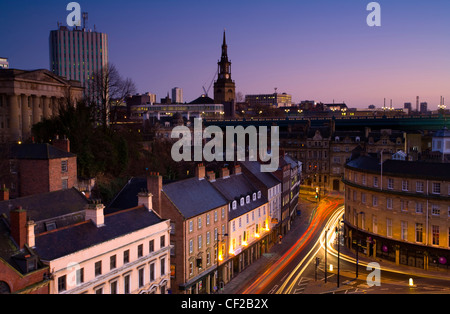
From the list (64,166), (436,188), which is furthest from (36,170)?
(436,188)

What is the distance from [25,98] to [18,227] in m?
66.0

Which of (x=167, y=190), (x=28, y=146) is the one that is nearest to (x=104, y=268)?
(x=167, y=190)

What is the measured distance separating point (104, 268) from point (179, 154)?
190ft

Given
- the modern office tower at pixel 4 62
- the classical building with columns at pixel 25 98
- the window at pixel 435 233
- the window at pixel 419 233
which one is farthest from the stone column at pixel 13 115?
the modern office tower at pixel 4 62

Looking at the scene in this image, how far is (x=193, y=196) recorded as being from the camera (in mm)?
44969

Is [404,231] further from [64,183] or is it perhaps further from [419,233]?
[64,183]

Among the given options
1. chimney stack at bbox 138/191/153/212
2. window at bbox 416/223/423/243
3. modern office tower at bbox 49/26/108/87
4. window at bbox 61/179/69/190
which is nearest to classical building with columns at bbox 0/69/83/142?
window at bbox 61/179/69/190

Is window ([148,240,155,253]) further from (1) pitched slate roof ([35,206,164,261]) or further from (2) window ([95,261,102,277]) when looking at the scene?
(2) window ([95,261,102,277])

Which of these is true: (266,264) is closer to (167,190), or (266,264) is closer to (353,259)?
(353,259)

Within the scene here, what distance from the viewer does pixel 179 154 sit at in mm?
87438

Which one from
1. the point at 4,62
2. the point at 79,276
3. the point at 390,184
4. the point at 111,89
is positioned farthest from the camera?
the point at 4,62

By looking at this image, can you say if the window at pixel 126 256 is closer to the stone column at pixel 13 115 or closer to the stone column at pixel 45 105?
the stone column at pixel 13 115

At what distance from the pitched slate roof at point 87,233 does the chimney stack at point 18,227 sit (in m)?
1.04
